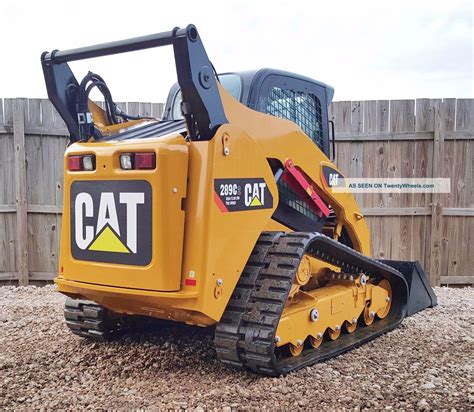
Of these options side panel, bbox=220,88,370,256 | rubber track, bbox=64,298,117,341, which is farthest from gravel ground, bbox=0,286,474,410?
side panel, bbox=220,88,370,256

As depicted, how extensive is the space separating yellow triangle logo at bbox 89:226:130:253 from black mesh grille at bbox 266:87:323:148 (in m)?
1.62

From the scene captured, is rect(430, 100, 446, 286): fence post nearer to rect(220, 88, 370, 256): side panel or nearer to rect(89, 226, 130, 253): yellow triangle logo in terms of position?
rect(220, 88, 370, 256): side panel

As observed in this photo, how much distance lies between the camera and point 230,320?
11.0ft

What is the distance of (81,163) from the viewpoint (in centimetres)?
348

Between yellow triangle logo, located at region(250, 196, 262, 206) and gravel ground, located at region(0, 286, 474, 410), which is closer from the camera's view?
gravel ground, located at region(0, 286, 474, 410)

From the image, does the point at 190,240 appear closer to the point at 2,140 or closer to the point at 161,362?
the point at 161,362

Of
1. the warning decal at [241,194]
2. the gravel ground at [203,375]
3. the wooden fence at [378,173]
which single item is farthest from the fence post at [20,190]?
the warning decal at [241,194]

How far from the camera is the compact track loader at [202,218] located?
314 cm

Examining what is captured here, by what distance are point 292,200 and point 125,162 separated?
5.14ft

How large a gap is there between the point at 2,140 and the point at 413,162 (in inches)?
218

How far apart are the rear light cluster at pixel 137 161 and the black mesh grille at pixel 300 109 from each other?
1.37 metres

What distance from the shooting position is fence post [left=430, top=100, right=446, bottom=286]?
7.20m

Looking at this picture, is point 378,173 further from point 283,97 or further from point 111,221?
point 111,221

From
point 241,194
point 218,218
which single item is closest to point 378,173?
point 241,194
